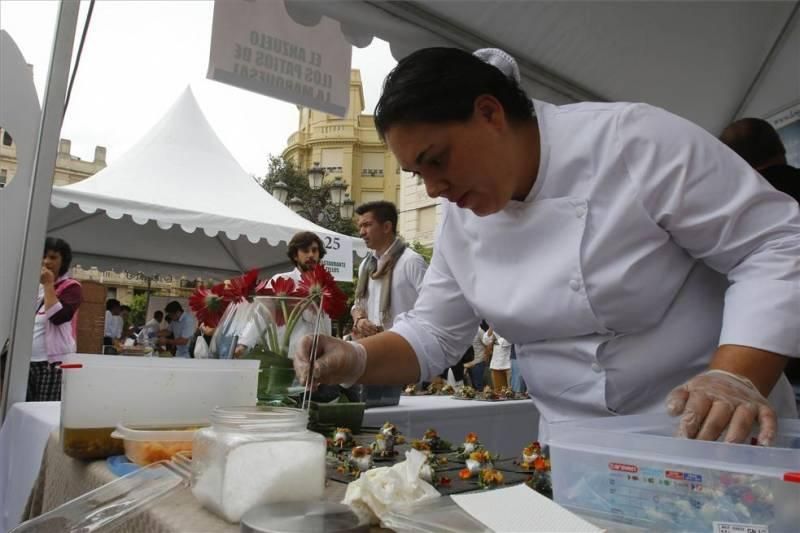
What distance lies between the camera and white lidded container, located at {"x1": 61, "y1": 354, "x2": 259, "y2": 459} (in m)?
0.86

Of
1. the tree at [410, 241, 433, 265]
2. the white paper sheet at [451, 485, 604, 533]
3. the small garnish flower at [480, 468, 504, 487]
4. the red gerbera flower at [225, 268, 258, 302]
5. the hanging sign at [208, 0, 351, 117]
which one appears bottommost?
the small garnish flower at [480, 468, 504, 487]

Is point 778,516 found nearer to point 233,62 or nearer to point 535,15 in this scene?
point 233,62

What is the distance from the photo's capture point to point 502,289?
1.13m

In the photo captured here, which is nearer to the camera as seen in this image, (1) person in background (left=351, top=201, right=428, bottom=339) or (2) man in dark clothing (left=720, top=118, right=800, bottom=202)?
(2) man in dark clothing (left=720, top=118, right=800, bottom=202)

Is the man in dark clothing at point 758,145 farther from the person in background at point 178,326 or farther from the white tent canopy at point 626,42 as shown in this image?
the person in background at point 178,326

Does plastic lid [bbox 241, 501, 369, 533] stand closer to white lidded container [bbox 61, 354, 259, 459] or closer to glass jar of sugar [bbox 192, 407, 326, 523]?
glass jar of sugar [bbox 192, 407, 326, 523]

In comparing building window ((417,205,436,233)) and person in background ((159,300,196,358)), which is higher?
building window ((417,205,436,233))

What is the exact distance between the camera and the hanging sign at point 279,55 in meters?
1.95

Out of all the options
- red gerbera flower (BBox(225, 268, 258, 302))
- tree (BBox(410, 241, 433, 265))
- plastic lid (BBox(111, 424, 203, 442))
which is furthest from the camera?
tree (BBox(410, 241, 433, 265))

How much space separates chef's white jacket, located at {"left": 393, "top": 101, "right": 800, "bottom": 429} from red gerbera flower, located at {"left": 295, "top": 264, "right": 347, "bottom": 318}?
0.32 m

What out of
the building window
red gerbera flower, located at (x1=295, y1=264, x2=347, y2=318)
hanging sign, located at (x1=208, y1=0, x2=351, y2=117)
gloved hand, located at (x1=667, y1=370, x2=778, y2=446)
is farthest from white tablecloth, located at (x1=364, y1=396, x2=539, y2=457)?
the building window

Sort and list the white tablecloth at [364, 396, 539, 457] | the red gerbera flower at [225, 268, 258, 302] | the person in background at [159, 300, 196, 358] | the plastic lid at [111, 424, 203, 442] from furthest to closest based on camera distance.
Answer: the person in background at [159, 300, 196, 358]
the white tablecloth at [364, 396, 539, 457]
the red gerbera flower at [225, 268, 258, 302]
the plastic lid at [111, 424, 203, 442]

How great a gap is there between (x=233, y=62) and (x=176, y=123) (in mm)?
4885

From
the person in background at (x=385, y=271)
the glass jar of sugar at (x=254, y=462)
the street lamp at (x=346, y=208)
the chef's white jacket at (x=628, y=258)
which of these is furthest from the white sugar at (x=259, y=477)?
the street lamp at (x=346, y=208)
